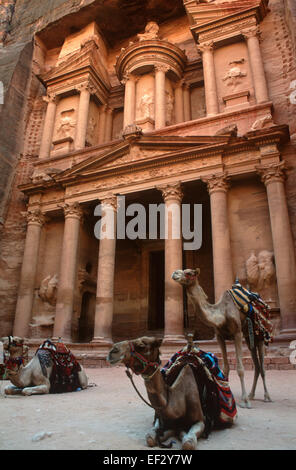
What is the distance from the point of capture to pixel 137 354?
3.20 meters

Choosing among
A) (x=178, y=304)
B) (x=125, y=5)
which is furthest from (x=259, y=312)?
(x=125, y=5)

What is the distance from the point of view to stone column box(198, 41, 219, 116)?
16.6m

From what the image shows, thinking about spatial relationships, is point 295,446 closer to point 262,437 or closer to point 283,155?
point 262,437

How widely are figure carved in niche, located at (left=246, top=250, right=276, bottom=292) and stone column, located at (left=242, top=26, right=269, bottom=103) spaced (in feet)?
23.7

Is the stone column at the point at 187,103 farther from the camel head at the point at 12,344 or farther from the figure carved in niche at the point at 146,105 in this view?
the camel head at the point at 12,344

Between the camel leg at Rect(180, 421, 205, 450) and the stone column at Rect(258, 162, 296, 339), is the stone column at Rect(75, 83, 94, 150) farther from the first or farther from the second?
the camel leg at Rect(180, 421, 205, 450)

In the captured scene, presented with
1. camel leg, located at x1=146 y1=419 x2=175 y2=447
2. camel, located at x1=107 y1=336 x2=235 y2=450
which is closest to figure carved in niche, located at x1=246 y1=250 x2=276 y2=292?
camel, located at x1=107 y1=336 x2=235 y2=450

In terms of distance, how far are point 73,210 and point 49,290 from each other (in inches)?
156

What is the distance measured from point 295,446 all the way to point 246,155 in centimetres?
1201

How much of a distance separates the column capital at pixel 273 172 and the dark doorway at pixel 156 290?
25.6ft

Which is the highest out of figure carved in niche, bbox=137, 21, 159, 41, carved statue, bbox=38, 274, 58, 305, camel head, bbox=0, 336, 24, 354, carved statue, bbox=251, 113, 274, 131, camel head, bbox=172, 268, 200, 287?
figure carved in niche, bbox=137, 21, 159, 41

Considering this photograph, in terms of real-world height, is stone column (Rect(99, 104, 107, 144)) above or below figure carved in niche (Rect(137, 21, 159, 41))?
below

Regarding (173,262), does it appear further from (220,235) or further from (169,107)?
(169,107)

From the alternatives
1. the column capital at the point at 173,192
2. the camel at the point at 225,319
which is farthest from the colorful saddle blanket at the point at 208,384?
the column capital at the point at 173,192
